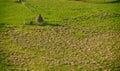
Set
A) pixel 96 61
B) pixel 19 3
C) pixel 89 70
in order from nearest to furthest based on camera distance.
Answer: pixel 89 70 < pixel 96 61 < pixel 19 3

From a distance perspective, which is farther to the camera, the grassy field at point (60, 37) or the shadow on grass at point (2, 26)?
the shadow on grass at point (2, 26)

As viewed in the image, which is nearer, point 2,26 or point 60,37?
point 60,37

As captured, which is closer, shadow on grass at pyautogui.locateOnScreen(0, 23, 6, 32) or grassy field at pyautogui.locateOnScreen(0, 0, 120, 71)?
grassy field at pyautogui.locateOnScreen(0, 0, 120, 71)

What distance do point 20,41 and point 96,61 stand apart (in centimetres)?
1352

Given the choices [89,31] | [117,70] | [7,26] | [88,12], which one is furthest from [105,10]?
[117,70]

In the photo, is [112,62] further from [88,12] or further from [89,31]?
[88,12]

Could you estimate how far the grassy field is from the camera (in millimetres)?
34031

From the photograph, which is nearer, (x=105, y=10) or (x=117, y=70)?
(x=117, y=70)

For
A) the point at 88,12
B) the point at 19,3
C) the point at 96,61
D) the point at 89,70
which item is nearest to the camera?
the point at 89,70

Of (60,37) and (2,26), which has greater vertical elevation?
(2,26)

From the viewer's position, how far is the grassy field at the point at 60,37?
3403cm

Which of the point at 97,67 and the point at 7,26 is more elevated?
the point at 7,26

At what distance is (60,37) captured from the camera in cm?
4306

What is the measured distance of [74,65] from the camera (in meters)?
33.7
